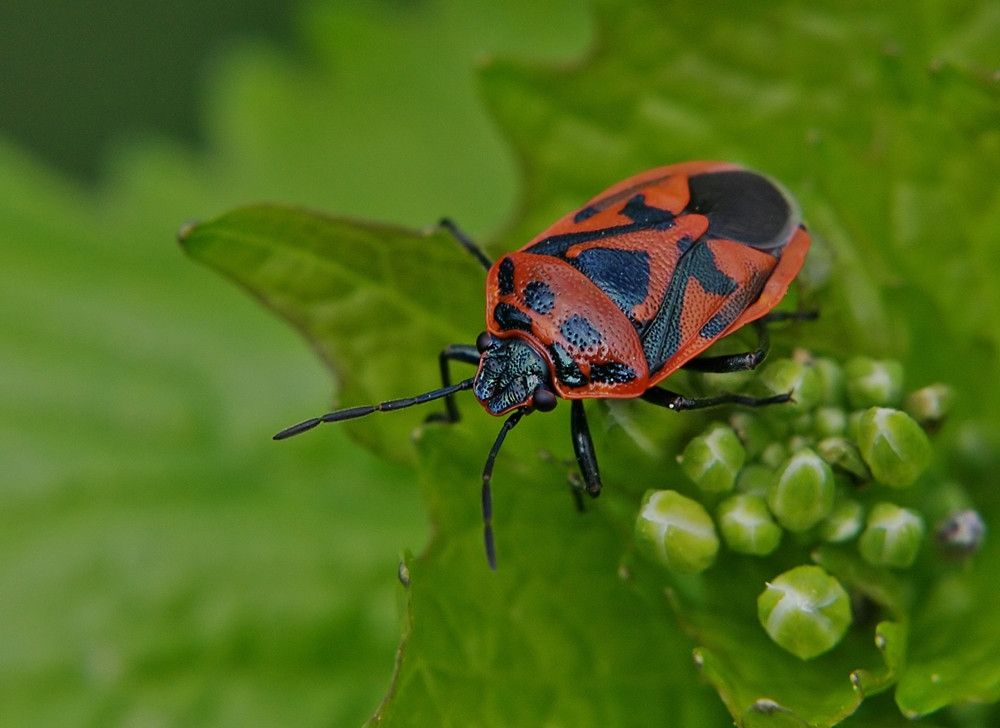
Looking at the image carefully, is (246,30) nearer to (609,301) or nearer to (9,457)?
(9,457)

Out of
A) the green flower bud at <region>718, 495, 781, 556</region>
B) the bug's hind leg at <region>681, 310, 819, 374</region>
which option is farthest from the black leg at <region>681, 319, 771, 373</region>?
the green flower bud at <region>718, 495, 781, 556</region>

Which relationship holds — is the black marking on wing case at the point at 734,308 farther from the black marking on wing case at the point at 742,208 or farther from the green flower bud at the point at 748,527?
the green flower bud at the point at 748,527

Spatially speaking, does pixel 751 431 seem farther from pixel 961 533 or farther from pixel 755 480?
pixel 961 533

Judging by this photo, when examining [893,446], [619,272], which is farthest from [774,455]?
[619,272]

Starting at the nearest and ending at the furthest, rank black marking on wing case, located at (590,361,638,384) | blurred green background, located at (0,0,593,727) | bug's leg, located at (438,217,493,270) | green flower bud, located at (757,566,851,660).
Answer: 1. green flower bud, located at (757,566,851,660)
2. black marking on wing case, located at (590,361,638,384)
3. bug's leg, located at (438,217,493,270)
4. blurred green background, located at (0,0,593,727)

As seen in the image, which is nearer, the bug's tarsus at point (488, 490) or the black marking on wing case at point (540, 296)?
the bug's tarsus at point (488, 490)

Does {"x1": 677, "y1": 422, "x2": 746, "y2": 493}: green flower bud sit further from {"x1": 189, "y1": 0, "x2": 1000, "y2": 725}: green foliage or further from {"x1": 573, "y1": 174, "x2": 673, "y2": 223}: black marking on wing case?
{"x1": 573, "y1": 174, "x2": 673, "y2": 223}: black marking on wing case

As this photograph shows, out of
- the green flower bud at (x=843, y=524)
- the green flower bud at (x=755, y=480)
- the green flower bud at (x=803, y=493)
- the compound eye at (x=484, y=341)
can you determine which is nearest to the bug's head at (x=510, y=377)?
the compound eye at (x=484, y=341)
